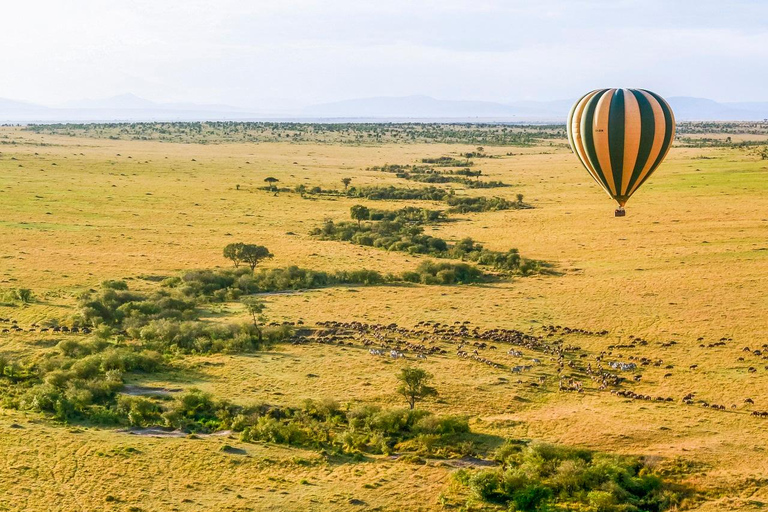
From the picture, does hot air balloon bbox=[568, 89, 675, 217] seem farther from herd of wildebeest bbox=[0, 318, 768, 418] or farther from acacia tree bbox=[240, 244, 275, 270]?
acacia tree bbox=[240, 244, 275, 270]

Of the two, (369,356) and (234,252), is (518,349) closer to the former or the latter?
(369,356)

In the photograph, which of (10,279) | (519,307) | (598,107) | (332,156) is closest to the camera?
(598,107)

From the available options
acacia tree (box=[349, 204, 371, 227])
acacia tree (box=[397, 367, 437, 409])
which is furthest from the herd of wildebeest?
acacia tree (box=[349, 204, 371, 227])

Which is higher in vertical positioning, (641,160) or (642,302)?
(641,160)

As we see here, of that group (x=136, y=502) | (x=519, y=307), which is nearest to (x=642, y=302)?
(x=519, y=307)

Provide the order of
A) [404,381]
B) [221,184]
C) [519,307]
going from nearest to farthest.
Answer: [404,381] < [519,307] < [221,184]

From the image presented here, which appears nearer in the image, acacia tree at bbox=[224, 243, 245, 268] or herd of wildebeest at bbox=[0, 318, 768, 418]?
herd of wildebeest at bbox=[0, 318, 768, 418]

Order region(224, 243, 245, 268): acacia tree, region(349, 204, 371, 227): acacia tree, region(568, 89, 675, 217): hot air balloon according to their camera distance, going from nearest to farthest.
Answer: region(568, 89, 675, 217): hot air balloon → region(224, 243, 245, 268): acacia tree → region(349, 204, 371, 227): acacia tree

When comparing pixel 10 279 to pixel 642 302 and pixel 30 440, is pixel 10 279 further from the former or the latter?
pixel 642 302
